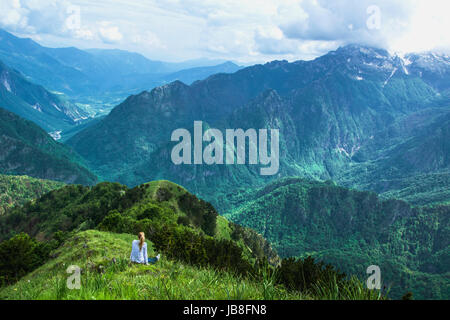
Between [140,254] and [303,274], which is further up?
[140,254]

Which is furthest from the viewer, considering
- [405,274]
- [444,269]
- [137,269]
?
[444,269]

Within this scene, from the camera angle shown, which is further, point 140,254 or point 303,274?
point 140,254

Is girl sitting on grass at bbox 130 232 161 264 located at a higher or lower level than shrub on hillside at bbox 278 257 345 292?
higher

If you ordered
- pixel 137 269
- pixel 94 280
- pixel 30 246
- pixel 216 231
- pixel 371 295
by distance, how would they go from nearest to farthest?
1. pixel 371 295
2. pixel 94 280
3. pixel 137 269
4. pixel 30 246
5. pixel 216 231

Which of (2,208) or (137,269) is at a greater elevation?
(2,208)

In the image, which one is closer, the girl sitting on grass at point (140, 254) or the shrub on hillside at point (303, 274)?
the shrub on hillside at point (303, 274)

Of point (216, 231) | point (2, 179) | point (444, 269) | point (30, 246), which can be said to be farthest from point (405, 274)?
point (2, 179)

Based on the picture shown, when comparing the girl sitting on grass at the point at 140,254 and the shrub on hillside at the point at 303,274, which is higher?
the girl sitting on grass at the point at 140,254

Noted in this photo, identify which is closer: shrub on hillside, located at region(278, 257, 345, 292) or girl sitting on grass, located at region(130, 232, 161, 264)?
shrub on hillside, located at region(278, 257, 345, 292)

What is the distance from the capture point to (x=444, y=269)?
192375mm
